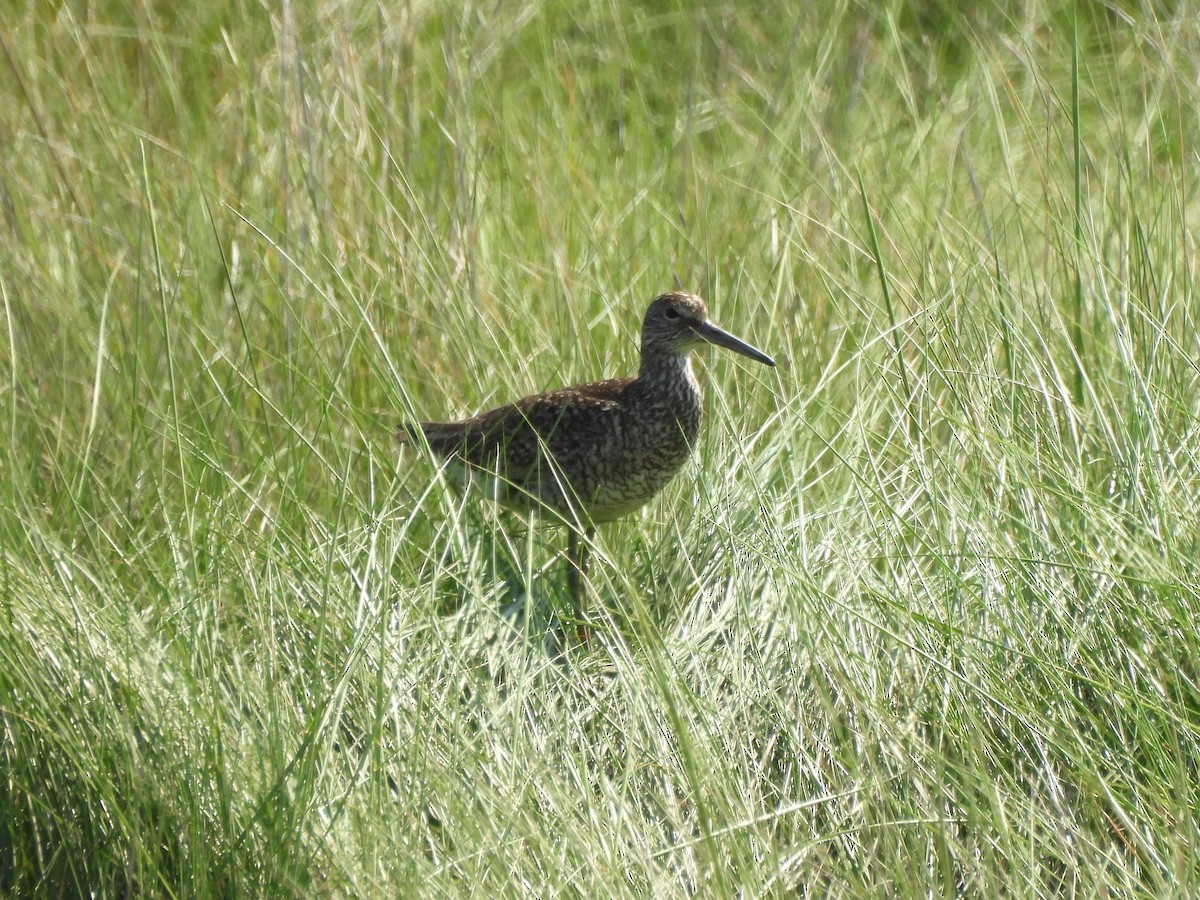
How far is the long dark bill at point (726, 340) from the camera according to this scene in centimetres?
418

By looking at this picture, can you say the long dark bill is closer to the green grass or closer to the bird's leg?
the green grass

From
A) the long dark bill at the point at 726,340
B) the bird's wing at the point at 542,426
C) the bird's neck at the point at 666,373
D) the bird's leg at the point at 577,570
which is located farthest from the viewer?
the bird's neck at the point at 666,373

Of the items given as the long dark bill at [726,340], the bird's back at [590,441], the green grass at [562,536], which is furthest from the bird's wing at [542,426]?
the long dark bill at [726,340]

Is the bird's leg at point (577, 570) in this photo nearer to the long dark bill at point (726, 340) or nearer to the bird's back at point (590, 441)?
the bird's back at point (590, 441)

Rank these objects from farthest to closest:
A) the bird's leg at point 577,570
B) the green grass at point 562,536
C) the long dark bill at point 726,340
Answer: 1. the long dark bill at point 726,340
2. the bird's leg at point 577,570
3. the green grass at point 562,536

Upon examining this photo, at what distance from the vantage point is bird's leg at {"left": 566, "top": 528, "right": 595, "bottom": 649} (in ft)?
12.8

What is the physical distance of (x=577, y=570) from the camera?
3.98m

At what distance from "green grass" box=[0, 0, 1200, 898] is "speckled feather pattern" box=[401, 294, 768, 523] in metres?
0.11

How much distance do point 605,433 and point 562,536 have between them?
1.95 ft

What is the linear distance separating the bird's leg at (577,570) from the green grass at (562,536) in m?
0.07

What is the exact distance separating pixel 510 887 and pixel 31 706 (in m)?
1.10

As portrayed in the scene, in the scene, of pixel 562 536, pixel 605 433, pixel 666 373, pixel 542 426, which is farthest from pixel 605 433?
pixel 562 536

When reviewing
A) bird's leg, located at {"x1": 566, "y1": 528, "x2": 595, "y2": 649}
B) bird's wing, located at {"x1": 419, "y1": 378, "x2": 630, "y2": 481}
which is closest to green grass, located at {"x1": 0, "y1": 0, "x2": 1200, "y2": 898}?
bird's leg, located at {"x1": 566, "y1": 528, "x2": 595, "y2": 649}

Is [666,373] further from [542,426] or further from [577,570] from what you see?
[577,570]
